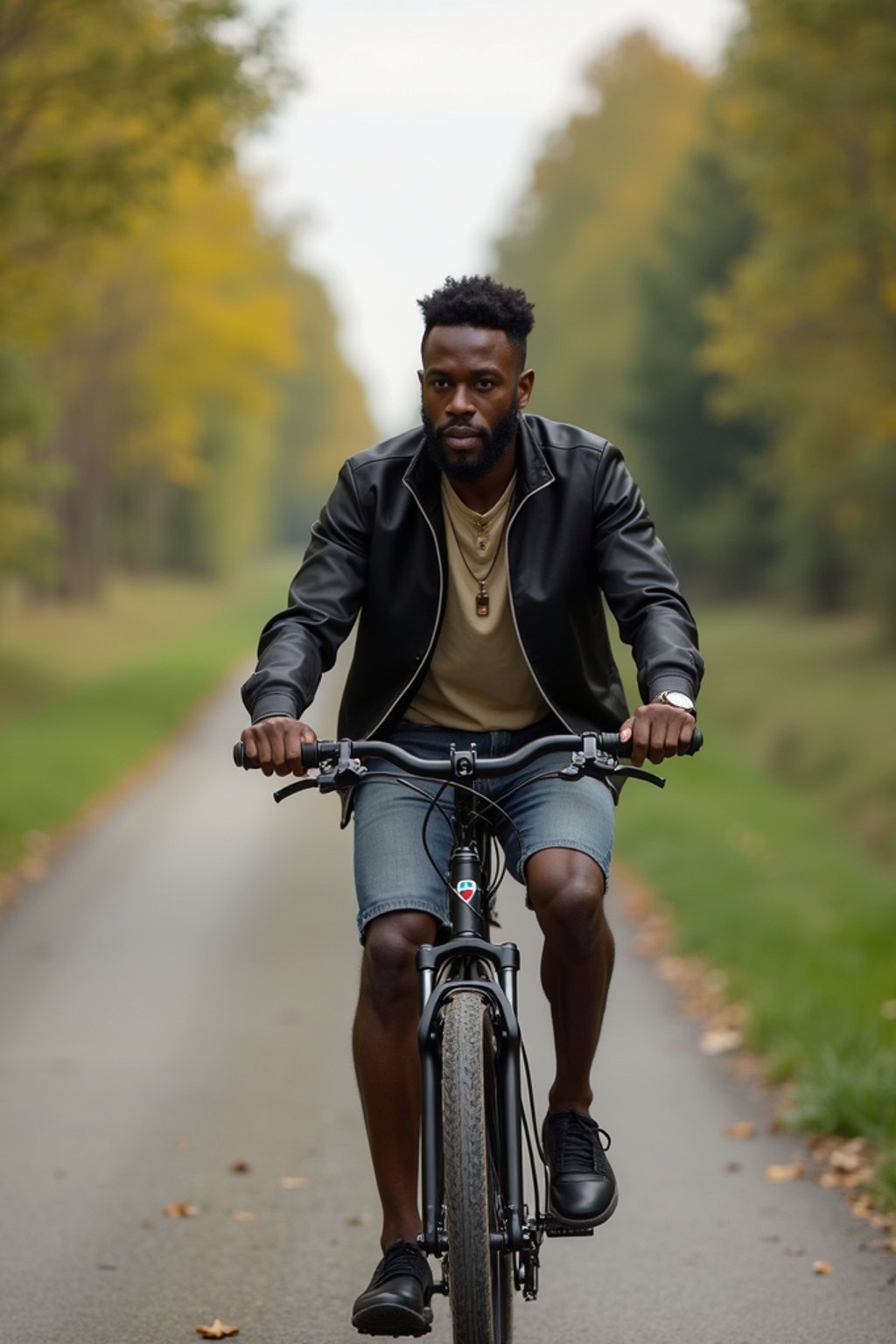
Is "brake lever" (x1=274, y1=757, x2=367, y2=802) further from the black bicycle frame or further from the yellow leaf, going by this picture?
the yellow leaf

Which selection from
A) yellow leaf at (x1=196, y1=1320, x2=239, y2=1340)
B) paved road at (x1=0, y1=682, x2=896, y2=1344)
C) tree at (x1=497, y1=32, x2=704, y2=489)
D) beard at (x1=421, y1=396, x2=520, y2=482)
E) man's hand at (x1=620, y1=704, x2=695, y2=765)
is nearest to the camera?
man's hand at (x1=620, y1=704, x2=695, y2=765)

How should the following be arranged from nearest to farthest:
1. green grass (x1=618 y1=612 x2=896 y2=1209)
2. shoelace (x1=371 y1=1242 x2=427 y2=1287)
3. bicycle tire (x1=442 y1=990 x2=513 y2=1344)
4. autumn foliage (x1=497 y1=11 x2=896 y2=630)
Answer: bicycle tire (x1=442 y1=990 x2=513 y2=1344)
shoelace (x1=371 y1=1242 x2=427 y2=1287)
green grass (x1=618 y1=612 x2=896 y2=1209)
autumn foliage (x1=497 y1=11 x2=896 y2=630)

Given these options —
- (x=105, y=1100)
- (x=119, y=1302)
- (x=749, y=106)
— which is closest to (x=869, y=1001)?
(x=105, y=1100)

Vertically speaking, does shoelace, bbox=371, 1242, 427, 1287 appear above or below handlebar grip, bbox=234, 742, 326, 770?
below

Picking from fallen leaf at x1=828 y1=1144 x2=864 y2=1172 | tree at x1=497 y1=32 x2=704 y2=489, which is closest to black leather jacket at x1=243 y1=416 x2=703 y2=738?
fallen leaf at x1=828 y1=1144 x2=864 y2=1172

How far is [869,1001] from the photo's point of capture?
7789mm

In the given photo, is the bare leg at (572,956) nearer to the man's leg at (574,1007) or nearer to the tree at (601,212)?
the man's leg at (574,1007)

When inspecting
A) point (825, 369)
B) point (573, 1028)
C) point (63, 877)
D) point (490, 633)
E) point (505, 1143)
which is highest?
point (825, 369)

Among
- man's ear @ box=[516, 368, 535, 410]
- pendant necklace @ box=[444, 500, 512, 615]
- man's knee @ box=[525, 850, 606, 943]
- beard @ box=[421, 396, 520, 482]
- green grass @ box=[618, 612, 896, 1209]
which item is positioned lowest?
man's knee @ box=[525, 850, 606, 943]

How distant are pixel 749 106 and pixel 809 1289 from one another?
718 inches

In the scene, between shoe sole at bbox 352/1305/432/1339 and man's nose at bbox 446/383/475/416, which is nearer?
shoe sole at bbox 352/1305/432/1339

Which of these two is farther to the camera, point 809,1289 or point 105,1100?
point 105,1100

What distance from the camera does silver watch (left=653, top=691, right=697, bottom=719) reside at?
12.0 feet

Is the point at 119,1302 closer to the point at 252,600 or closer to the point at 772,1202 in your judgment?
the point at 772,1202
